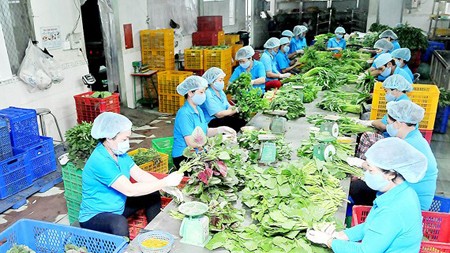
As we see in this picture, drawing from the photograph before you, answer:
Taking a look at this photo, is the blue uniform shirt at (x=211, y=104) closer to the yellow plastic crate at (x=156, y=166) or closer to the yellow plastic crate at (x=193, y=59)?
the yellow plastic crate at (x=156, y=166)

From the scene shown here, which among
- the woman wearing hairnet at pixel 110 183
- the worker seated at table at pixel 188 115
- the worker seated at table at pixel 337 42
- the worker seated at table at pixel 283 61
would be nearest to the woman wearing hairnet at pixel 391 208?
the woman wearing hairnet at pixel 110 183

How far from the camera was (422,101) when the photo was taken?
4270 mm

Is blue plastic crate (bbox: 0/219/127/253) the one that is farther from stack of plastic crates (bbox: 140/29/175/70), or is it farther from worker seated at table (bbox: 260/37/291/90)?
stack of plastic crates (bbox: 140/29/175/70)

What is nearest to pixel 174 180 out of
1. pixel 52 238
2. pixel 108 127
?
pixel 108 127

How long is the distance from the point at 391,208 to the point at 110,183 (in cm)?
188

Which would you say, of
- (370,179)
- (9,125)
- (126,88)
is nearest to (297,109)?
(370,179)

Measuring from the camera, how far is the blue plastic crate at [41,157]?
4598 mm

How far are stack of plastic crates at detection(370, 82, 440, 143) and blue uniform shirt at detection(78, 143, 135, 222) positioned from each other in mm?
3160

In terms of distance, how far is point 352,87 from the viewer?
596cm

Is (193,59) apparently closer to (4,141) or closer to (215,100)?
(215,100)

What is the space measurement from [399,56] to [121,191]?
495cm

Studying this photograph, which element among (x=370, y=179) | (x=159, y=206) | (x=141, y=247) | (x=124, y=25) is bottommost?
(x=159, y=206)

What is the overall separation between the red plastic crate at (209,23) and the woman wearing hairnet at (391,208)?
843 centimetres

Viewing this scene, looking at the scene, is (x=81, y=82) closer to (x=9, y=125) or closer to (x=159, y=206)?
(x=9, y=125)
